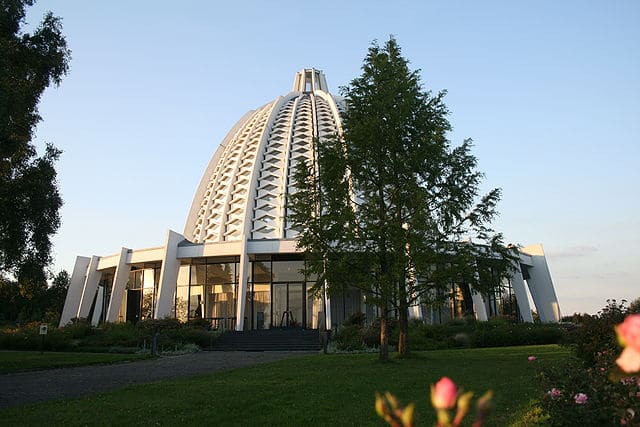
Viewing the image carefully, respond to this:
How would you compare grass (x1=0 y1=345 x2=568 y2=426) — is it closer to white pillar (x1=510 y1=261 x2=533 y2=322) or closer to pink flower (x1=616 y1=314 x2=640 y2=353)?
pink flower (x1=616 y1=314 x2=640 y2=353)

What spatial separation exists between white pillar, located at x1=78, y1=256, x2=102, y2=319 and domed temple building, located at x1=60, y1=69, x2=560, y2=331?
7cm

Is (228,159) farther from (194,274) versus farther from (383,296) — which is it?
(383,296)

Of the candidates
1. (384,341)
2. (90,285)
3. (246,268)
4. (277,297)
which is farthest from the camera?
(90,285)

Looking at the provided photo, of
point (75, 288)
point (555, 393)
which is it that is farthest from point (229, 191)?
point (555, 393)

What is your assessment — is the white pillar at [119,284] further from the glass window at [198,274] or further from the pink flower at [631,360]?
the pink flower at [631,360]

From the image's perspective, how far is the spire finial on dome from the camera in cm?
6059

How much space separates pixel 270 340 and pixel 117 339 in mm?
7791

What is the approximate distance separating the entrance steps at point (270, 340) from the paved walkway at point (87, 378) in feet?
28.9

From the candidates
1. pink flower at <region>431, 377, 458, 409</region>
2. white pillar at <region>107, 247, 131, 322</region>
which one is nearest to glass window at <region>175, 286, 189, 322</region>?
white pillar at <region>107, 247, 131, 322</region>

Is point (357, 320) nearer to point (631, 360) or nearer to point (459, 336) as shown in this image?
point (459, 336)

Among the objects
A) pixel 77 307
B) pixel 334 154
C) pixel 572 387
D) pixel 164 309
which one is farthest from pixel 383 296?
pixel 77 307

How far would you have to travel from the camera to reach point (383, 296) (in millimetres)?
16734

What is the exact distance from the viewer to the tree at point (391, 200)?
16984mm

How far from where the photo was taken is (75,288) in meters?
44.3
